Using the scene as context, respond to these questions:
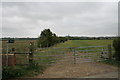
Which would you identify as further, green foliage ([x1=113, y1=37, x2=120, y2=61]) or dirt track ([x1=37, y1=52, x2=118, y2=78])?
green foliage ([x1=113, y1=37, x2=120, y2=61])

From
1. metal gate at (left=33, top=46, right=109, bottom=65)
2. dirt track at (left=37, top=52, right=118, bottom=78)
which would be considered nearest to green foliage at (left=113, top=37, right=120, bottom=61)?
metal gate at (left=33, top=46, right=109, bottom=65)

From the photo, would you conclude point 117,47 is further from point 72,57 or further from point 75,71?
point 72,57

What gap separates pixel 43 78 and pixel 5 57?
318 cm

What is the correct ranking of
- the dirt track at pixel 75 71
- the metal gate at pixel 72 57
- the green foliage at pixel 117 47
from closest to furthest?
the dirt track at pixel 75 71
the green foliage at pixel 117 47
the metal gate at pixel 72 57

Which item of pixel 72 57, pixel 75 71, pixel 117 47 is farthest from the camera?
pixel 72 57

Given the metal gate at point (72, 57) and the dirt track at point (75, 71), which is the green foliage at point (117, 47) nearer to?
the metal gate at point (72, 57)

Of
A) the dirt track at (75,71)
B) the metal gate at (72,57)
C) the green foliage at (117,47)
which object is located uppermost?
the green foliage at (117,47)

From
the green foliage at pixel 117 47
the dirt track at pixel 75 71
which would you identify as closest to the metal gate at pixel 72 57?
the green foliage at pixel 117 47

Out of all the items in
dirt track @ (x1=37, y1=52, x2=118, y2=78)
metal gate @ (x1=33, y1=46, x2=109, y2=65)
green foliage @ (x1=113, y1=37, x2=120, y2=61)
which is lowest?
dirt track @ (x1=37, y1=52, x2=118, y2=78)

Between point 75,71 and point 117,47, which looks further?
point 117,47

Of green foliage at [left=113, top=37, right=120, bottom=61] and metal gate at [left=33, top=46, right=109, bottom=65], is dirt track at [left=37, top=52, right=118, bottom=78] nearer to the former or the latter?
metal gate at [left=33, top=46, right=109, bottom=65]

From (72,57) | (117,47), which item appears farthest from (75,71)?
(72,57)

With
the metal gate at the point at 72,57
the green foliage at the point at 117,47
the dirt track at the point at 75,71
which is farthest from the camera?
the metal gate at the point at 72,57

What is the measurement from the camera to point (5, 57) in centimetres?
709
